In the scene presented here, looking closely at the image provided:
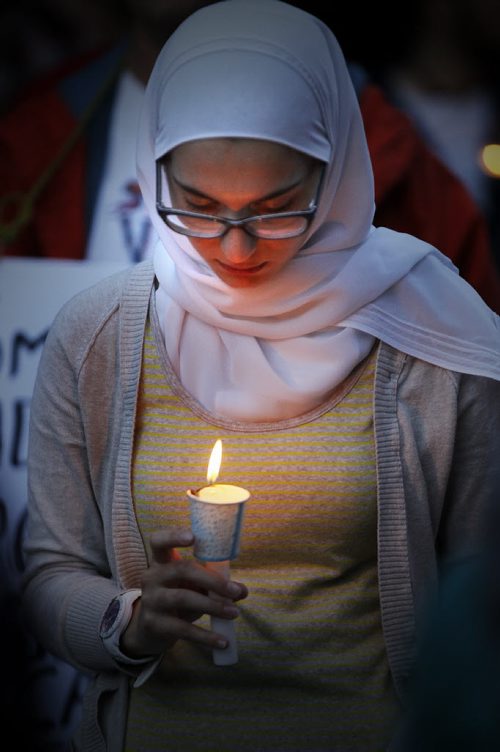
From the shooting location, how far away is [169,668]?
1.79 m

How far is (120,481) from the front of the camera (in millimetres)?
1777

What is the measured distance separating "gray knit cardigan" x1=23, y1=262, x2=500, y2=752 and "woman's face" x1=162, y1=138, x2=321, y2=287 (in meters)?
0.26

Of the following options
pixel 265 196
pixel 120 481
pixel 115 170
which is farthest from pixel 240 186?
pixel 115 170

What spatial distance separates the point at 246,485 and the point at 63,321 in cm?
43

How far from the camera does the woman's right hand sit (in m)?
1.50

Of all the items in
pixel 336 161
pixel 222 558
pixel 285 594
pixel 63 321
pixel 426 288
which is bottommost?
pixel 285 594

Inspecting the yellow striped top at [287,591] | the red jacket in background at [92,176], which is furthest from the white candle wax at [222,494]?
the red jacket in background at [92,176]

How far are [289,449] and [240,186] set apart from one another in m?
0.45

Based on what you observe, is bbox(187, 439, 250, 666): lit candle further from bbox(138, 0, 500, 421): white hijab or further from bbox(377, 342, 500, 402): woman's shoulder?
bbox(377, 342, 500, 402): woman's shoulder

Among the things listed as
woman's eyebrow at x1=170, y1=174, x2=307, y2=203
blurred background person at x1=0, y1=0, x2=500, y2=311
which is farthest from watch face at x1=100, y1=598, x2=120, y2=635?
blurred background person at x1=0, y1=0, x2=500, y2=311

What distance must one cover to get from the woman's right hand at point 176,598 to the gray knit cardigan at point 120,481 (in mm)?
155

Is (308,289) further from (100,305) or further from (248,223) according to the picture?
(100,305)

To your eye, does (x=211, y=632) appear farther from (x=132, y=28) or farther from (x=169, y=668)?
(x=132, y=28)

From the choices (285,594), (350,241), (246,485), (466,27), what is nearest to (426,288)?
(350,241)
